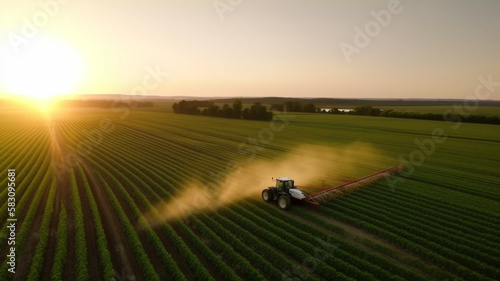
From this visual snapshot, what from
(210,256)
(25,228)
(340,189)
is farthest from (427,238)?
(25,228)

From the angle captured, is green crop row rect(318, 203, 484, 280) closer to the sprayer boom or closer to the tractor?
the sprayer boom

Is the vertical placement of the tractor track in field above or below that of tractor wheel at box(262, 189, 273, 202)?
below

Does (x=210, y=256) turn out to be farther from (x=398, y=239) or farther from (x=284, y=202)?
(x=398, y=239)

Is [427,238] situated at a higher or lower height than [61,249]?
lower

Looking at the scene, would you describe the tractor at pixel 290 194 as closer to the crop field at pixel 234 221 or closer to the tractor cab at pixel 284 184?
the tractor cab at pixel 284 184

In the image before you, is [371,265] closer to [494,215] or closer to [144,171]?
[494,215]

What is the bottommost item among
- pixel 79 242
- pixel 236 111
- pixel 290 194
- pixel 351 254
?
pixel 351 254

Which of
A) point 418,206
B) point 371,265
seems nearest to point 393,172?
point 418,206

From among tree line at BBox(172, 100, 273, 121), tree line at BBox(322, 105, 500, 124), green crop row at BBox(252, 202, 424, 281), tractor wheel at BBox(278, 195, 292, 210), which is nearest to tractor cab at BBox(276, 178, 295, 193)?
tractor wheel at BBox(278, 195, 292, 210)
